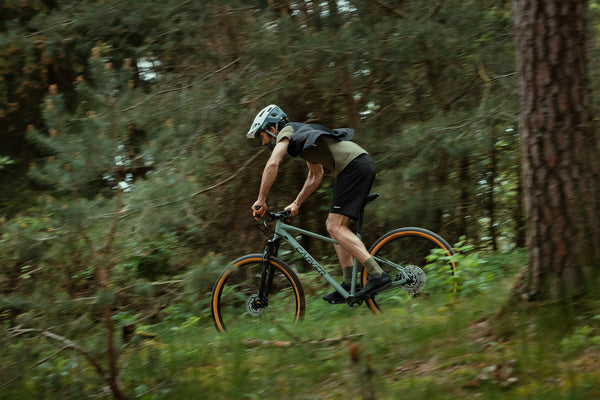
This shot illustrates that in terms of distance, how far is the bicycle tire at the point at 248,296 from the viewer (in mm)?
5438

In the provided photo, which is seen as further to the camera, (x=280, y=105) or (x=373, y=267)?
(x=280, y=105)

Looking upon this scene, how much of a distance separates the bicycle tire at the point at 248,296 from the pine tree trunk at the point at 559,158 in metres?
2.29

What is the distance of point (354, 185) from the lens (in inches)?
202

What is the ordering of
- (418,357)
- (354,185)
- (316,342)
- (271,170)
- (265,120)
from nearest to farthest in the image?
(418,357)
(316,342)
(271,170)
(354,185)
(265,120)

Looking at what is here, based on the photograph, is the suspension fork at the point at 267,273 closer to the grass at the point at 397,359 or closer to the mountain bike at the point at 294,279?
the mountain bike at the point at 294,279

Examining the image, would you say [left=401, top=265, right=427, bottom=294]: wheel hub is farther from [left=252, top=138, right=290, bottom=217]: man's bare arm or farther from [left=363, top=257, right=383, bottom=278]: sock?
[left=252, top=138, right=290, bottom=217]: man's bare arm

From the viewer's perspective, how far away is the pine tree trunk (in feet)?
11.9

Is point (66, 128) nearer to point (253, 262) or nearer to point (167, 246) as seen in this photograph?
point (253, 262)

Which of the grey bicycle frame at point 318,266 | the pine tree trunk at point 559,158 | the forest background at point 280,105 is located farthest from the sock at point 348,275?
the pine tree trunk at point 559,158

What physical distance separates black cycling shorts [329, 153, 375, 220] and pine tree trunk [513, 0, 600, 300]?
63.2 inches

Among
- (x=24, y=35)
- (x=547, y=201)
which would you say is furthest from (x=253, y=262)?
(x=24, y=35)

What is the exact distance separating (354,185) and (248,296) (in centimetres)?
147

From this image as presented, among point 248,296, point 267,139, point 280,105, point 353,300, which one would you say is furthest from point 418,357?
point 280,105

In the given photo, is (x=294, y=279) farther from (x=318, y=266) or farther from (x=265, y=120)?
(x=265, y=120)
